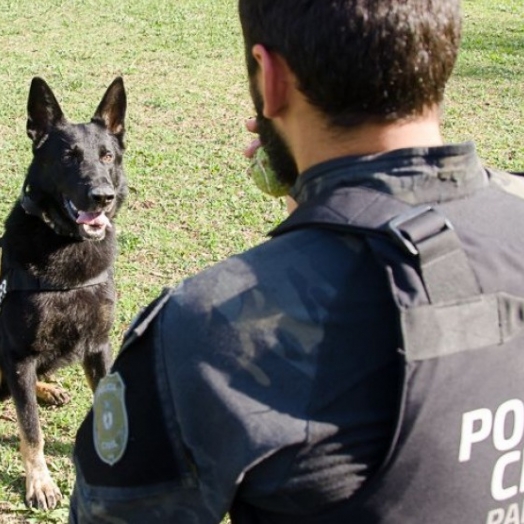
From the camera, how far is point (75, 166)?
3.84 m

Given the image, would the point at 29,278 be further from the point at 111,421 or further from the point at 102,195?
the point at 111,421

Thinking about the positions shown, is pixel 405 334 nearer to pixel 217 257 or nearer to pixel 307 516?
pixel 307 516

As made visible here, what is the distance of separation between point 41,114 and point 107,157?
0.39 m

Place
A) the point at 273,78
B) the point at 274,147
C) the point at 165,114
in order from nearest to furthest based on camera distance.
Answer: the point at 273,78 → the point at 274,147 → the point at 165,114

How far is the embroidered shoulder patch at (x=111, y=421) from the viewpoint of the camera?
1.14 meters

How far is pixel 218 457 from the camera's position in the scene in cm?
108

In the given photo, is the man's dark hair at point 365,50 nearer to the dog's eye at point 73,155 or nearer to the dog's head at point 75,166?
the dog's head at point 75,166

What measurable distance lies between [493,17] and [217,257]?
10.4 meters

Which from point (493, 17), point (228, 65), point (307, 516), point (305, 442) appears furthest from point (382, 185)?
point (493, 17)

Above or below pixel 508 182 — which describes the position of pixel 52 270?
below

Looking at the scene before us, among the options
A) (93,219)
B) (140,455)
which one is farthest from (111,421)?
(93,219)

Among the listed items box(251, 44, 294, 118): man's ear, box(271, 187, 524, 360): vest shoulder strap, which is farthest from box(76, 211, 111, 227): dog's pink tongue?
box(271, 187, 524, 360): vest shoulder strap

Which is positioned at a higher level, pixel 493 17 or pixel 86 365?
pixel 493 17

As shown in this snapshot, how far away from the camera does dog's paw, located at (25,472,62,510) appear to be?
11.6ft
